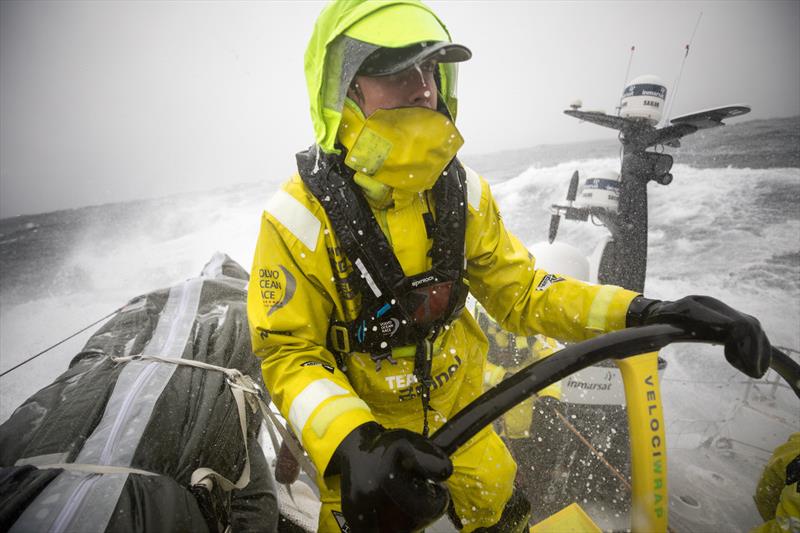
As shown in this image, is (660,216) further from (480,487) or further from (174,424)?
(174,424)

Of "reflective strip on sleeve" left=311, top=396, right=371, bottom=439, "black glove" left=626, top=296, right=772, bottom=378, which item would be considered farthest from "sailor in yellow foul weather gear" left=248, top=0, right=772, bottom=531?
"black glove" left=626, top=296, right=772, bottom=378

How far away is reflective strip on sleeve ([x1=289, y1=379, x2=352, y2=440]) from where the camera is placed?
3.36 feet

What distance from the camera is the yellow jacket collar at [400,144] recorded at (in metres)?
1.18

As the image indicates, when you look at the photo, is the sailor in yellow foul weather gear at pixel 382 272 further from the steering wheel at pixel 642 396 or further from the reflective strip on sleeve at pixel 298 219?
the steering wheel at pixel 642 396

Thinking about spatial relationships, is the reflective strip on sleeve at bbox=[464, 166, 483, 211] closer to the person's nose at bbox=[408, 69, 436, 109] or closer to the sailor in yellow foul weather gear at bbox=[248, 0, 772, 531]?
the sailor in yellow foul weather gear at bbox=[248, 0, 772, 531]

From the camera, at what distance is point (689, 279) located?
667 centimetres

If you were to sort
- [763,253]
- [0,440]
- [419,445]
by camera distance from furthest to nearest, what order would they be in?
[763,253], [0,440], [419,445]

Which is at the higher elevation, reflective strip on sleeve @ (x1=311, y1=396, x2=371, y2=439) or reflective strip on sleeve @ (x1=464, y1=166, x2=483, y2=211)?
reflective strip on sleeve @ (x1=464, y1=166, x2=483, y2=211)

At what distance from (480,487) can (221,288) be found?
1.99m

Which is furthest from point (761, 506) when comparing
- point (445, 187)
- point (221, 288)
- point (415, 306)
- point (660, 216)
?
point (660, 216)

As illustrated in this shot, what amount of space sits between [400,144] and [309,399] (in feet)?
2.87

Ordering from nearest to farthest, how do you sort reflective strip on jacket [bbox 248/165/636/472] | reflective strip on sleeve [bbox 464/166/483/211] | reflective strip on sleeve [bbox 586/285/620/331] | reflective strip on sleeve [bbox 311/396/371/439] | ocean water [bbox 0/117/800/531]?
A: reflective strip on sleeve [bbox 311/396/371/439] → reflective strip on jacket [bbox 248/165/636/472] → reflective strip on sleeve [bbox 586/285/620/331] → reflective strip on sleeve [bbox 464/166/483/211] → ocean water [bbox 0/117/800/531]

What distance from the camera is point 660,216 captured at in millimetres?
8898

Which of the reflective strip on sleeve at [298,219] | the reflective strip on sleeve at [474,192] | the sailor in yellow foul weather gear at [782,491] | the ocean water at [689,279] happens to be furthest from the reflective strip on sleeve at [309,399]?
the ocean water at [689,279]
